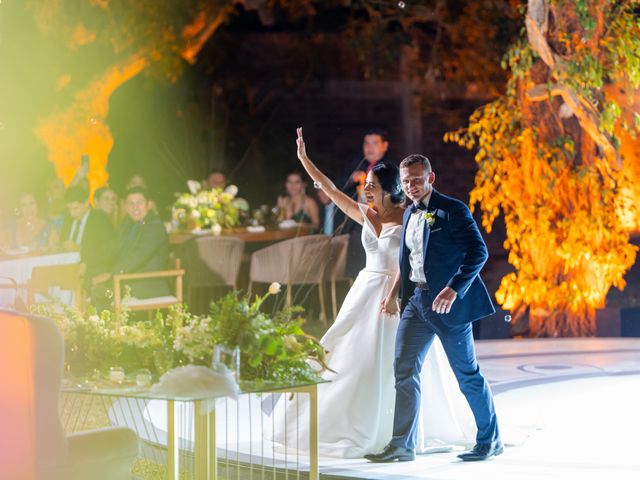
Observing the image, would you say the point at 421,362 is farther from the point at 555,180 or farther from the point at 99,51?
the point at 99,51

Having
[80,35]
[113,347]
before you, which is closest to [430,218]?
[113,347]

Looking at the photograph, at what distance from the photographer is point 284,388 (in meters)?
4.09

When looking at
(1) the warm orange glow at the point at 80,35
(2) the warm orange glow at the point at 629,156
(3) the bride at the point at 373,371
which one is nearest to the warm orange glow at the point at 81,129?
(1) the warm orange glow at the point at 80,35

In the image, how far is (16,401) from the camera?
3.86m

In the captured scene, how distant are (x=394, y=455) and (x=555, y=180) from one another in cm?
521

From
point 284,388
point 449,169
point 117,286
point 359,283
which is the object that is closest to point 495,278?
point 449,169

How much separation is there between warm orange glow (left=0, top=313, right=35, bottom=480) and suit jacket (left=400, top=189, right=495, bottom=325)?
214 centimetres

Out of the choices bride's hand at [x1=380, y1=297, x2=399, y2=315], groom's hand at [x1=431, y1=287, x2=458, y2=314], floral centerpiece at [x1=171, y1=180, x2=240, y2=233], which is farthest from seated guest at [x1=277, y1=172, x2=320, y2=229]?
groom's hand at [x1=431, y1=287, x2=458, y2=314]

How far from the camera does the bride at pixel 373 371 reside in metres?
5.77

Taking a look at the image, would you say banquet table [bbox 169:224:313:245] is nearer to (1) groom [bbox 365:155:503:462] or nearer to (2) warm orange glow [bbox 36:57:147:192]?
(2) warm orange glow [bbox 36:57:147:192]

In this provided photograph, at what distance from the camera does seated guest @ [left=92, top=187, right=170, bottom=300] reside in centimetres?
930

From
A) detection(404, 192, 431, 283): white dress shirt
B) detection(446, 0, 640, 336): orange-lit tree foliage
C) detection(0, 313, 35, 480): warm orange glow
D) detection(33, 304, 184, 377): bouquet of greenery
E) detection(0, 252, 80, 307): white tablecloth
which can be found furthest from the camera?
detection(446, 0, 640, 336): orange-lit tree foliage

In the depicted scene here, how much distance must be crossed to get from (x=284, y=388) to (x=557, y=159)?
21.8 ft

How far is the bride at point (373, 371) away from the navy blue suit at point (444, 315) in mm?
264
